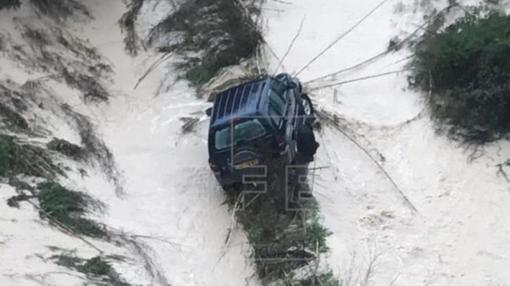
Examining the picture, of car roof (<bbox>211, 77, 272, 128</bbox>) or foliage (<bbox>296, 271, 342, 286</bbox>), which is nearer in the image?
foliage (<bbox>296, 271, 342, 286</bbox>)

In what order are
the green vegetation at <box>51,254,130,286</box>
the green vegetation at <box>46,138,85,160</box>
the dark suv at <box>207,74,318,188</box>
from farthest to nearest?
the green vegetation at <box>46,138,85,160</box> → the dark suv at <box>207,74,318,188</box> → the green vegetation at <box>51,254,130,286</box>

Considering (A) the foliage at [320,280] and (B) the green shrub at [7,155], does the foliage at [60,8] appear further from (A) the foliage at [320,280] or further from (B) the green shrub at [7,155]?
(A) the foliage at [320,280]

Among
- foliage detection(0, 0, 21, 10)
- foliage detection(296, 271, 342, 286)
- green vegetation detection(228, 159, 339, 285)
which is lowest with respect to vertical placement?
foliage detection(296, 271, 342, 286)

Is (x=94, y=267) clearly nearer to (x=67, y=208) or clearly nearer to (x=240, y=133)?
(x=67, y=208)

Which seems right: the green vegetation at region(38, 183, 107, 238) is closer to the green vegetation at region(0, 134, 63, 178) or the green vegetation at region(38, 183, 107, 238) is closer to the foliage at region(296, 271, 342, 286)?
the green vegetation at region(0, 134, 63, 178)

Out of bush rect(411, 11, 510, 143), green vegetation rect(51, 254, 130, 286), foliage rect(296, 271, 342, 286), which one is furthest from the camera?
bush rect(411, 11, 510, 143)

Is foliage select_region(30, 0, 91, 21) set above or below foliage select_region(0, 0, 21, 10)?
below

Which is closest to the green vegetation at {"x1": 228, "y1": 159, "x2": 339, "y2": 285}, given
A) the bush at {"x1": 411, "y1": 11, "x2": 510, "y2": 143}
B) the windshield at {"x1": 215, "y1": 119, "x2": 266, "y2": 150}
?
the windshield at {"x1": 215, "y1": 119, "x2": 266, "y2": 150}

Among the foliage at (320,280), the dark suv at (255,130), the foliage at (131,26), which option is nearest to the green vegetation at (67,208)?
the dark suv at (255,130)
